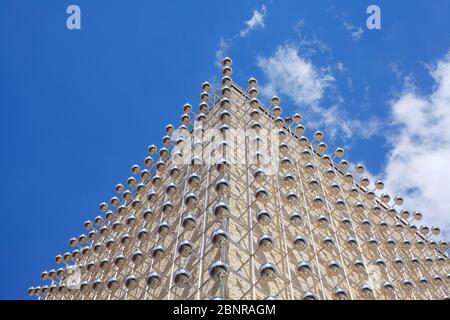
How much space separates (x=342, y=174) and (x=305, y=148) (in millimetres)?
2363

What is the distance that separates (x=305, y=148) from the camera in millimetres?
14562

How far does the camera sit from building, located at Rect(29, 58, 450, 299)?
28.5ft

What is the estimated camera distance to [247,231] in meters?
9.56

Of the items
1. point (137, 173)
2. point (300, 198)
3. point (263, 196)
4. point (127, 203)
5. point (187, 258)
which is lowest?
point (187, 258)

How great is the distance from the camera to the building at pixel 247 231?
8.70 m

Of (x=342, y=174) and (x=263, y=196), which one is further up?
(x=342, y=174)

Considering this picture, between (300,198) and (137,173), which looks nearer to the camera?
(300,198)

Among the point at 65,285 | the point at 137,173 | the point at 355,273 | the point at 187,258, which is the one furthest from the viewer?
the point at 137,173

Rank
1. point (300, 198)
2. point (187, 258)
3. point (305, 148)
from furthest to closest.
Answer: point (305, 148) → point (300, 198) → point (187, 258)

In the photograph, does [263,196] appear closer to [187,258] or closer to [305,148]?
[187,258]
